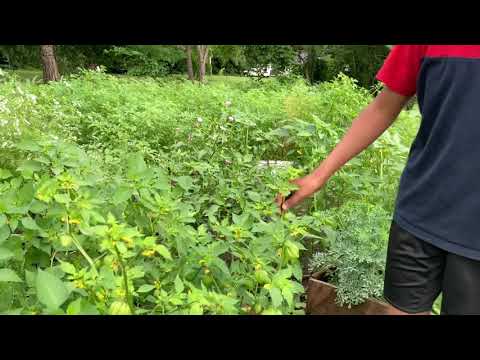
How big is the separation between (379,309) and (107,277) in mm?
1298

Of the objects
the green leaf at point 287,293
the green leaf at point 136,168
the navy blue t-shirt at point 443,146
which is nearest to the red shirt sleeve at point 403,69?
the navy blue t-shirt at point 443,146

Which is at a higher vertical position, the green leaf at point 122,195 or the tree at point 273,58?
the tree at point 273,58

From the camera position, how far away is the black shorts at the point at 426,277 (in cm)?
122

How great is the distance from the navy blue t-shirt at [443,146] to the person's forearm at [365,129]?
6cm

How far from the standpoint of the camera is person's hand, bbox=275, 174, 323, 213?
1.42 meters

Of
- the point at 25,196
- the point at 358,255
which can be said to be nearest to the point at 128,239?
the point at 25,196

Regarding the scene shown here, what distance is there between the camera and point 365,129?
1.36 m

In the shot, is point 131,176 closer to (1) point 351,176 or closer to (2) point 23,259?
(2) point 23,259

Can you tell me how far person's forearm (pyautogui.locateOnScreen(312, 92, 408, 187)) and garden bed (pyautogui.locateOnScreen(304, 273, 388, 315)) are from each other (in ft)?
2.68

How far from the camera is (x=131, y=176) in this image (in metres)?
1.36

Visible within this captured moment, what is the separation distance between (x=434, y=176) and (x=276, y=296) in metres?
0.53

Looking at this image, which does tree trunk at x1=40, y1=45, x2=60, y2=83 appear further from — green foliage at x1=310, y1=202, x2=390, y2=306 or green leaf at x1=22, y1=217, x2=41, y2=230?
green leaf at x1=22, y1=217, x2=41, y2=230

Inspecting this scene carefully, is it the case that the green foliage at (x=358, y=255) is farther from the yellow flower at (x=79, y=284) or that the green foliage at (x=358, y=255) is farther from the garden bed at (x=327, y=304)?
the yellow flower at (x=79, y=284)

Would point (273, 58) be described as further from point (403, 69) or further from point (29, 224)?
point (29, 224)
